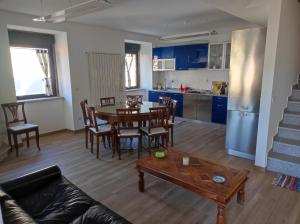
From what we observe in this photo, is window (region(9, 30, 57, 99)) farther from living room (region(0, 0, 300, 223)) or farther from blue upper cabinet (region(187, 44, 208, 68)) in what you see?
blue upper cabinet (region(187, 44, 208, 68))

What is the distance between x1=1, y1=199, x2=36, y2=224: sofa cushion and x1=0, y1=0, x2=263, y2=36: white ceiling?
123 inches

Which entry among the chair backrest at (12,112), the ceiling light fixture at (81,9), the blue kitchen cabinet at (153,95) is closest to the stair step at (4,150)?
the chair backrest at (12,112)

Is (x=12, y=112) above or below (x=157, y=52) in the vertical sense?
below

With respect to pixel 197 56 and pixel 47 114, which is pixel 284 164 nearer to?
pixel 197 56

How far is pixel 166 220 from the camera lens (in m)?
2.22

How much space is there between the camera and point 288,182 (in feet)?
9.61

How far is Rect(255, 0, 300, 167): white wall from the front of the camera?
9.71 feet

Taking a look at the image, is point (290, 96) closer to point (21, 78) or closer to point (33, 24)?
point (33, 24)

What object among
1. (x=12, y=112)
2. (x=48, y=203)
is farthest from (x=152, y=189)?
(x=12, y=112)

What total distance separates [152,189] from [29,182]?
1448 millimetres

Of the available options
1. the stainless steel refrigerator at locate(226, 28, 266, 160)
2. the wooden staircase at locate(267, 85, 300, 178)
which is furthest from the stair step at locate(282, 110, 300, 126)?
the stainless steel refrigerator at locate(226, 28, 266, 160)

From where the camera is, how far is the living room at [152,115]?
2.33 meters

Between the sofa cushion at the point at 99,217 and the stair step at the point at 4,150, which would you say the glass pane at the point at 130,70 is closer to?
the stair step at the point at 4,150

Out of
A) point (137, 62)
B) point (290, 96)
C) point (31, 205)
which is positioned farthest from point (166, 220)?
point (137, 62)
